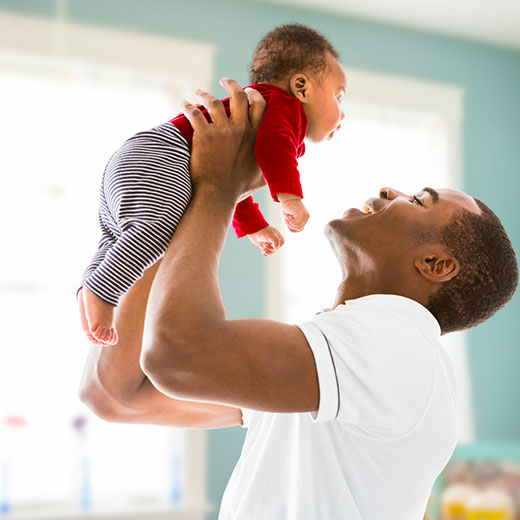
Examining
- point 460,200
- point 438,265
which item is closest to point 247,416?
point 438,265

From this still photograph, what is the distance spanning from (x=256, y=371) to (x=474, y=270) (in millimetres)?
475


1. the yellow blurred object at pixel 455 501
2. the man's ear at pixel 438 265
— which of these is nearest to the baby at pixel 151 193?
the man's ear at pixel 438 265

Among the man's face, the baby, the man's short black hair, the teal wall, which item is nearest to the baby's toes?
the baby

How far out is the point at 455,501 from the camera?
3.02 m

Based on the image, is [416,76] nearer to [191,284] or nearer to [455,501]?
[455,501]

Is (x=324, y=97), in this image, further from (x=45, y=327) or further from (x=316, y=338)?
(x=45, y=327)

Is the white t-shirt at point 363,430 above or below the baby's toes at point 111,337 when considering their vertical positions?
below

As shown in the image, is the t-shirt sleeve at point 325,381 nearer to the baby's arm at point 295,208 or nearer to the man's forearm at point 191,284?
the man's forearm at point 191,284

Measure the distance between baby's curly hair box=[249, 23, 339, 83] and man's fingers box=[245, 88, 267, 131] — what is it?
20 centimetres

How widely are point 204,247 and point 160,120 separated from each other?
8.28 ft

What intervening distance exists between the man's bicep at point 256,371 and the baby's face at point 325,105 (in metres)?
0.56

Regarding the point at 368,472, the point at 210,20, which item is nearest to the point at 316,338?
the point at 368,472

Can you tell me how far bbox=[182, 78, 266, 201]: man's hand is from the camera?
0.99 meters

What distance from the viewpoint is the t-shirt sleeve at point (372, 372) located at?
0.87 meters
